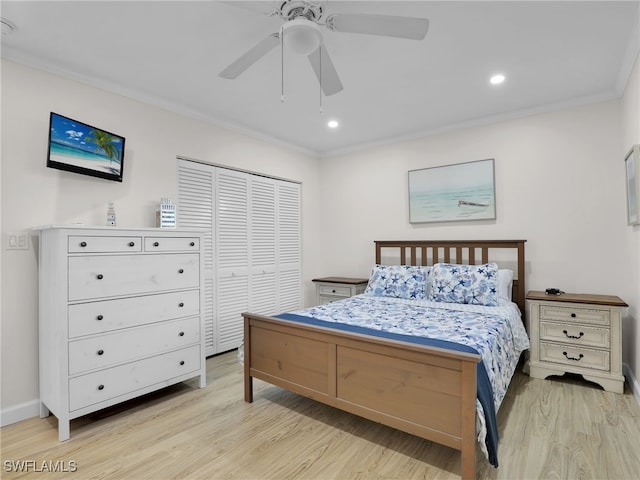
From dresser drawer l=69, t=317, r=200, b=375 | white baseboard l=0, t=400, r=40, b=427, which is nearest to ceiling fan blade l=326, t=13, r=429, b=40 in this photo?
dresser drawer l=69, t=317, r=200, b=375

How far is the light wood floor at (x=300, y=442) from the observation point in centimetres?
184

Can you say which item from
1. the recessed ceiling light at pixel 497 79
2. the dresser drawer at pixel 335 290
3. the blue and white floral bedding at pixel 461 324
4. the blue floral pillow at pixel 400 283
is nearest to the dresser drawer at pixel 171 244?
the blue and white floral bedding at pixel 461 324

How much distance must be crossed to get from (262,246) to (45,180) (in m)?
2.23

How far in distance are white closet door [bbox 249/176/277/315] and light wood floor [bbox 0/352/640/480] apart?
160cm

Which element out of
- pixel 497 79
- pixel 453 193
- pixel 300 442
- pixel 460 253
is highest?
pixel 497 79

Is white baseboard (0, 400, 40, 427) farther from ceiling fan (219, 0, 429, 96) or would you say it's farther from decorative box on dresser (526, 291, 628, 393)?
decorative box on dresser (526, 291, 628, 393)

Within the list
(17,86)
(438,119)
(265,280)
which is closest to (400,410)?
(265,280)

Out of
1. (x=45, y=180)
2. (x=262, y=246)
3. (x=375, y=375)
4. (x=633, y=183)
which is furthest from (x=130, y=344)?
(x=633, y=183)

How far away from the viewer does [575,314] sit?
2.88 metres

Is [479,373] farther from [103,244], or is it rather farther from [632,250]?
[103,244]

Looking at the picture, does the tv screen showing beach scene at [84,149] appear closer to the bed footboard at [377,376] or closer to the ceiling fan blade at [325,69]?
the bed footboard at [377,376]

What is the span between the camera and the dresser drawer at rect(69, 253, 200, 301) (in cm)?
226

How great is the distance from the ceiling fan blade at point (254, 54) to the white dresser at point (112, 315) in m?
1.30

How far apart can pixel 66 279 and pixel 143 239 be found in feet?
1.78
